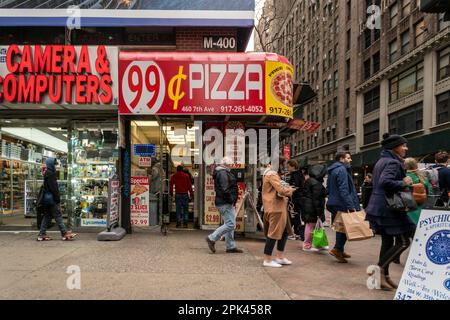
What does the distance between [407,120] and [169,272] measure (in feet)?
91.5

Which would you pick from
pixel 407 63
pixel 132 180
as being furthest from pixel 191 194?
pixel 407 63

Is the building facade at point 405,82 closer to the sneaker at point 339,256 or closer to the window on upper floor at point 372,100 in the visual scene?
the window on upper floor at point 372,100

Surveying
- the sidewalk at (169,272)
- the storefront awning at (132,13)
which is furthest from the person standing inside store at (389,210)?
the storefront awning at (132,13)

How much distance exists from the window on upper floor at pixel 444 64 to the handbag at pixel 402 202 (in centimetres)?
2293

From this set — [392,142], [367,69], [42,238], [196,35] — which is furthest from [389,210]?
[367,69]

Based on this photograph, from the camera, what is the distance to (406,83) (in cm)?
3008

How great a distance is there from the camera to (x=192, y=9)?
1046 centimetres

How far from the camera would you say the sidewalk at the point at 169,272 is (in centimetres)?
495

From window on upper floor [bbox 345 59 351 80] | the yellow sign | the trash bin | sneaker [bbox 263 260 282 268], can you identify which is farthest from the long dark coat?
window on upper floor [bbox 345 59 351 80]

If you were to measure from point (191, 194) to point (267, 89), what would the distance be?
392 cm

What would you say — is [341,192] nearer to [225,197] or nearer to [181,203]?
[225,197]

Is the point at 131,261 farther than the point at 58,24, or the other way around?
the point at 58,24
